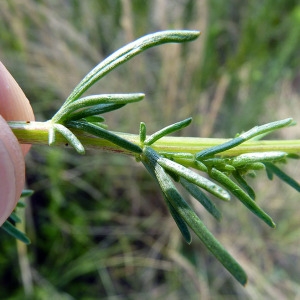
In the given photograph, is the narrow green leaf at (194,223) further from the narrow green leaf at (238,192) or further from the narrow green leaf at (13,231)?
the narrow green leaf at (13,231)

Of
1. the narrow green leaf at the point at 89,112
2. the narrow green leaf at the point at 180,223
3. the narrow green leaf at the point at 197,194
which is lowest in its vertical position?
the narrow green leaf at the point at 180,223

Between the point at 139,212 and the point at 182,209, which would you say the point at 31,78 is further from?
the point at 182,209

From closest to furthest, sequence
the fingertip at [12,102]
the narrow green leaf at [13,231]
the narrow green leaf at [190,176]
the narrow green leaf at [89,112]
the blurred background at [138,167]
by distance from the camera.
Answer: the narrow green leaf at [190,176]
the narrow green leaf at [89,112]
the narrow green leaf at [13,231]
the fingertip at [12,102]
the blurred background at [138,167]

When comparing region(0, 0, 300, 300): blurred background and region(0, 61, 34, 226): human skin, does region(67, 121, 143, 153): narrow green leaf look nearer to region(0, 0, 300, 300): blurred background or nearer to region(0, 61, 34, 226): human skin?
region(0, 61, 34, 226): human skin

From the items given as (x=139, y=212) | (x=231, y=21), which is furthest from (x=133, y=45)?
(x=231, y=21)

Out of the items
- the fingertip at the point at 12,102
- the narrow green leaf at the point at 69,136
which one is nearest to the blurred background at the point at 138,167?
the fingertip at the point at 12,102

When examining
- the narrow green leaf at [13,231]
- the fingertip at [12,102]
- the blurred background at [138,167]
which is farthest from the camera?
the blurred background at [138,167]
